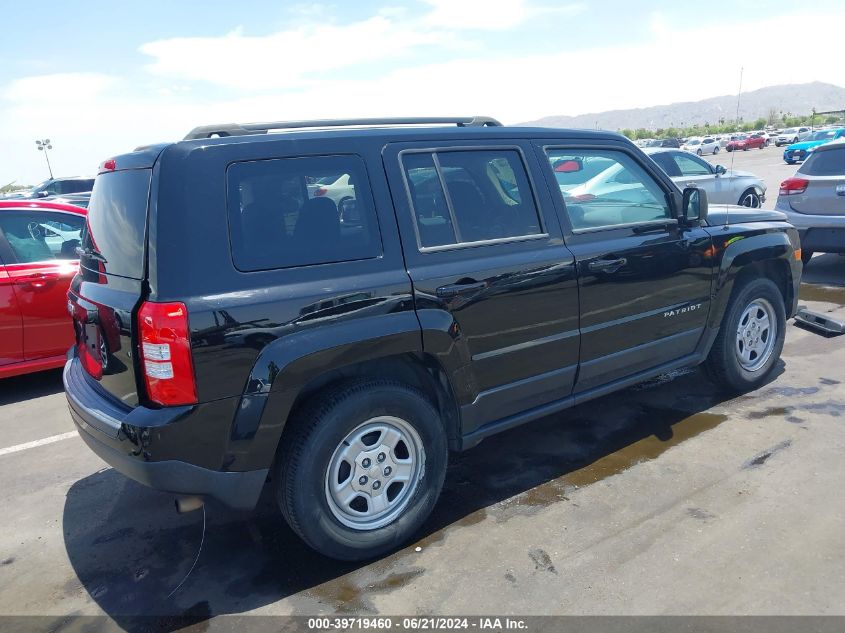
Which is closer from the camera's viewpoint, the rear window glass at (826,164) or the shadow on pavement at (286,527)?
the shadow on pavement at (286,527)

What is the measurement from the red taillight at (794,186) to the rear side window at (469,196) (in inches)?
249

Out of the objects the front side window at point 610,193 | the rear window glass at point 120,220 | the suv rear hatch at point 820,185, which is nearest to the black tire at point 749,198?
the suv rear hatch at point 820,185

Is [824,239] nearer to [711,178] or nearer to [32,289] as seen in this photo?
[711,178]

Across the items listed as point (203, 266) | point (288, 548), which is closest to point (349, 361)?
point (203, 266)

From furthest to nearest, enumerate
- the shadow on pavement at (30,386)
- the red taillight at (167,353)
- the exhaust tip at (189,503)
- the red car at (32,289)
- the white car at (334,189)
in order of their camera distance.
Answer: the shadow on pavement at (30,386), the red car at (32,289), the white car at (334,189), the exhaust tip at (189,503), the red taillight at (167,353)

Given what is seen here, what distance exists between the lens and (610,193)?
4121 mm

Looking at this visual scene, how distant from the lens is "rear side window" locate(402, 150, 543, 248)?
3.21 m

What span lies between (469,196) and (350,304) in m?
0.96

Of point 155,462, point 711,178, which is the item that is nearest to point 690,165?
point 711,178

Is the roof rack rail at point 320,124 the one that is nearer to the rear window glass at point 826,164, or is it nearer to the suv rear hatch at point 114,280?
the suv rear hatch at point 114,280

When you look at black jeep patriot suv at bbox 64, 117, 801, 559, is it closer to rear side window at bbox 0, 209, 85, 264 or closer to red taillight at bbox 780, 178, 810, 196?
rear side window at bbox 0, 209, 85, 264

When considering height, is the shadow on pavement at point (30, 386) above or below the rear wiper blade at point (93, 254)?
below

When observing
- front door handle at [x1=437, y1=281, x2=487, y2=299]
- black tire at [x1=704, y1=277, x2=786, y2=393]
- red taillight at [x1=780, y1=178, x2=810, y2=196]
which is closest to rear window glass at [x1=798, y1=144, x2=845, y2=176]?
red taillight at [x1=780, y1=178, x2=810, y2=196]

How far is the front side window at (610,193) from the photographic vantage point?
380cm
